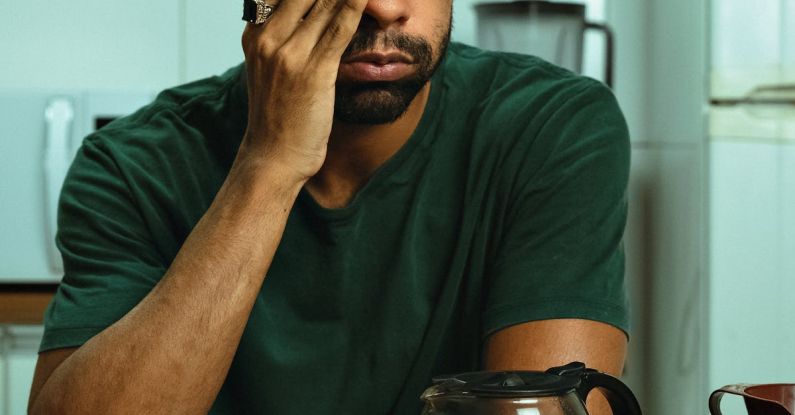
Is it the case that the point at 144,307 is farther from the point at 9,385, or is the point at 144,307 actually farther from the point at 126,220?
the point at 9,385

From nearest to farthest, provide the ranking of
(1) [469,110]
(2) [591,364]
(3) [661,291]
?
(2) [591,364], (1) [469,110], (3) [661,291]

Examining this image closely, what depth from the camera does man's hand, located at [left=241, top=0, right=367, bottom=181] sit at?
3.45ft

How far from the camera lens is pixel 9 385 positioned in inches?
91.6

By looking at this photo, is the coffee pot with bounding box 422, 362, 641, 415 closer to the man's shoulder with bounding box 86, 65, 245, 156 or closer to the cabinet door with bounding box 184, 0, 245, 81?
the man's shoulder with bounding box 86, 65, 245, 156

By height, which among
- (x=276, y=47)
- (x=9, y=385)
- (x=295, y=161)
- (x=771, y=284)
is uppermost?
(x=276, y=47)

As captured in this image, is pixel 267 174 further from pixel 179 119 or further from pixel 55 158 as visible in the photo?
pixel 55 158

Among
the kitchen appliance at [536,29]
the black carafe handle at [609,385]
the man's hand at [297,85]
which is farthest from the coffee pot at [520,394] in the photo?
the kitchen appliance at [536,29]

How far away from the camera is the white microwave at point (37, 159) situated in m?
2.37

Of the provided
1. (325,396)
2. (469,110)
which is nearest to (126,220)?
(325,396)

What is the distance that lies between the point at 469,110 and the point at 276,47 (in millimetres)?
258

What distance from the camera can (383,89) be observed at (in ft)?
3.58

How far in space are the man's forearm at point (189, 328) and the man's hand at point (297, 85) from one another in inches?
1.2

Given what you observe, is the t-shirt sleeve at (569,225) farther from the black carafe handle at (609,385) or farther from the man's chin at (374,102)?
the black carafe handle at (609,385)

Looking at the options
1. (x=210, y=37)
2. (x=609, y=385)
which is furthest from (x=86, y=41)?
(x=609, y=385)
